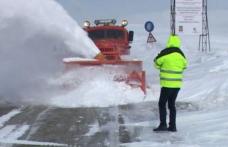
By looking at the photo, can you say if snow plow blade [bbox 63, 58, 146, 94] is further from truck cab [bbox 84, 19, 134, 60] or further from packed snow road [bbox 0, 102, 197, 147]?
truck cab [bbox 84, 19, 134, 60]

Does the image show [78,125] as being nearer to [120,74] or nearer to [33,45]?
[120,74]

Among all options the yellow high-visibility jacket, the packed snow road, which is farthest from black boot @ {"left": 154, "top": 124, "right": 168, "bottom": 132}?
the yellow high-visibility jacket

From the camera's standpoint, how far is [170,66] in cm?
952

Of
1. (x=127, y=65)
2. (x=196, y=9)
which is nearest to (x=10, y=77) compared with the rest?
(x=127, y=65)

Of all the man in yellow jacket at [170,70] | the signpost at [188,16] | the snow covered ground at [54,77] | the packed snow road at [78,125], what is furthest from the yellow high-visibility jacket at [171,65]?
the signpost at [188,16]

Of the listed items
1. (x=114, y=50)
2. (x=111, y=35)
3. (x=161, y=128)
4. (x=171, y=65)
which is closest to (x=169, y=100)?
(x=161, y=128)

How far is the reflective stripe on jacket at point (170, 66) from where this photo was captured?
31.2 feet

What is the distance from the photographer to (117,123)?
10453mm

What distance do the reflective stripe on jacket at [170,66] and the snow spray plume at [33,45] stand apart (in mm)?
5132

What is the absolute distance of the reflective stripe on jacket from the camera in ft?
31.2

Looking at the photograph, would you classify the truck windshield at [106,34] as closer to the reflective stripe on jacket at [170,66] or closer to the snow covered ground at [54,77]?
the snow covered ground at [54,77]

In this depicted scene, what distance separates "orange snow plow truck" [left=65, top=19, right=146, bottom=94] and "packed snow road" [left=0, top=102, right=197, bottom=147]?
152 cm

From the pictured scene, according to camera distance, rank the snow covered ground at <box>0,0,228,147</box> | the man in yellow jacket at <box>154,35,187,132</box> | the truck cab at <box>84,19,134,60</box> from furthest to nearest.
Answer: the truck cab at <box>84,19,134,60</box>, the snow covered ground at <box>0,0,228,147</box>, the man in yellow jacket at <box>154,35,187,132</box>

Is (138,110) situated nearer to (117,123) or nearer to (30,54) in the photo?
(117,123)
